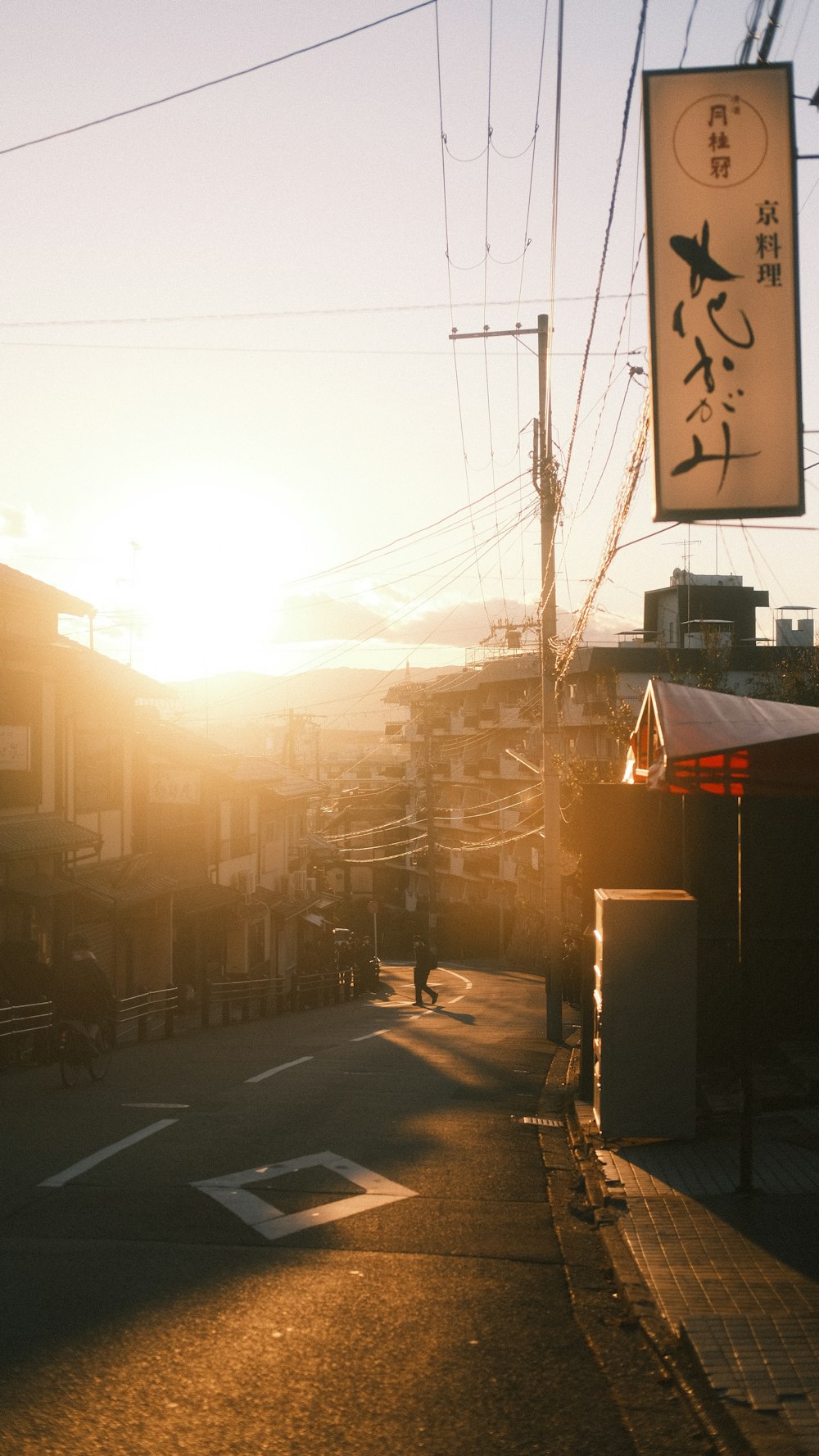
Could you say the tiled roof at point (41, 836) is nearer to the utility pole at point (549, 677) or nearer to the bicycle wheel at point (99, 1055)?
the bicycle wheel at point (99, 1055)

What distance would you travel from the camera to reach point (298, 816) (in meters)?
55.2

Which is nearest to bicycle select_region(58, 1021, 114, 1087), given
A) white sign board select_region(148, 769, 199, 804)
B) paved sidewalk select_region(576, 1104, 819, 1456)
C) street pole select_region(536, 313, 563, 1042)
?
paved sidewalk select_region(576, 1104, 819, 1456)

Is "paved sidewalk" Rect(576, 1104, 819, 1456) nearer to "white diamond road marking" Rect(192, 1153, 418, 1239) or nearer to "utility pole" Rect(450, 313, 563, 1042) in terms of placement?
"white diamond road marking" Rect(192, 1153, 418, 1239)

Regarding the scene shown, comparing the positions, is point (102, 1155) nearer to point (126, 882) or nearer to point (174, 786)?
point (126, 882)

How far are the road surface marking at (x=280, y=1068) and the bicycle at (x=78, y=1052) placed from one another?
2127 mm

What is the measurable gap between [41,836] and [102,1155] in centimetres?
1384

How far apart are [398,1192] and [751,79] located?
26.8ft

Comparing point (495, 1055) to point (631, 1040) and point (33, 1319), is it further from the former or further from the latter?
point (33, 1319)

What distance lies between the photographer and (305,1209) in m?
8.38

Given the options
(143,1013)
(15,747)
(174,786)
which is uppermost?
(15,747)

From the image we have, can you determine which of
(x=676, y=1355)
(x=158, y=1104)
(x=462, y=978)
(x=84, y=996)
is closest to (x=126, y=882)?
(x=84, y=996)

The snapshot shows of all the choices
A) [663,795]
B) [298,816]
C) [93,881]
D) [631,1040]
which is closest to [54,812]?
[93,881]

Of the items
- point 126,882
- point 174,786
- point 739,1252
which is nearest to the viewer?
point 739,1252

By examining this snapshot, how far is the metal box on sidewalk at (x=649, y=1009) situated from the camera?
9969mm
